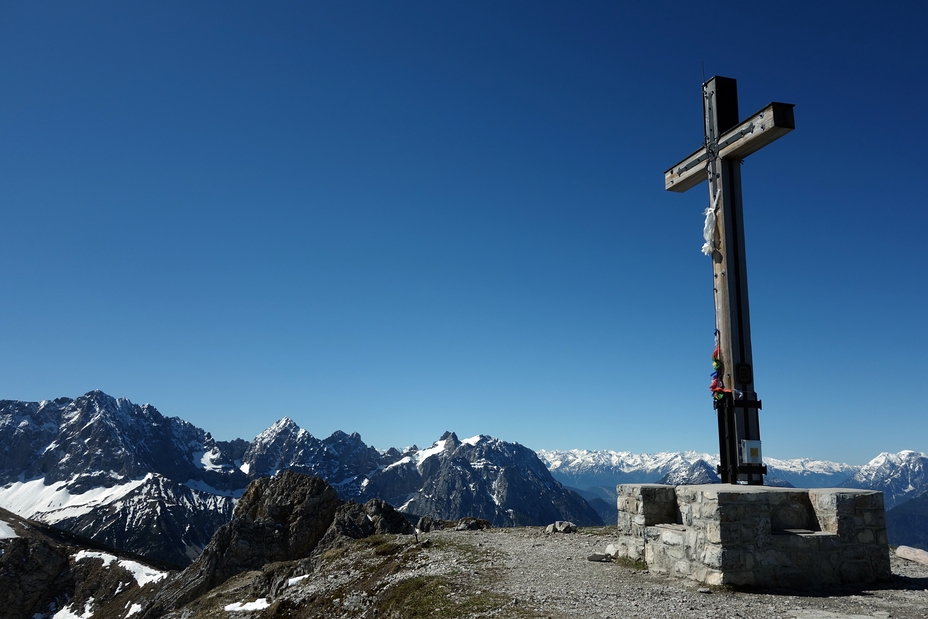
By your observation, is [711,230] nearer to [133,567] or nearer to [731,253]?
[731,253]

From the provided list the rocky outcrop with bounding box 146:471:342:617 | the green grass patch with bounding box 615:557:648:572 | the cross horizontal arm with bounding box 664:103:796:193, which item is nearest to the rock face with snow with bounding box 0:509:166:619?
the rocky outcrop with bounding box 146:471:342:617

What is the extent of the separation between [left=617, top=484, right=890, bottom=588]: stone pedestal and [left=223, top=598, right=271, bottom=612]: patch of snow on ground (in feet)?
73.8

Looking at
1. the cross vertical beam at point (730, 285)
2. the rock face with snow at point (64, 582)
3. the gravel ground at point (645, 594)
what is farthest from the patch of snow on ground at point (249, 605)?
the rock face with snow at point (64, 582)

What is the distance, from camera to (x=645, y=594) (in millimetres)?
13320

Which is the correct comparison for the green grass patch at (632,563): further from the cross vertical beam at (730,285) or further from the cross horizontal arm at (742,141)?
the cross horizontal arm at (742,141)

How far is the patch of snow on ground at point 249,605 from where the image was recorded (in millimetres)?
30316

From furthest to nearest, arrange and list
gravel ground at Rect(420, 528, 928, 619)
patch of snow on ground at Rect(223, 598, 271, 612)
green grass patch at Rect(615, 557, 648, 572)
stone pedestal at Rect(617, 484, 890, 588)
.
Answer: patch of snow on ground at Rect(223, 598, 271, 612)
green grass patch at Rect(615, 557, 648, 572)
stone pedestal at Rect(617, 484, 890, 588)
gravel ground at Rect(420, 528, 928, 619)

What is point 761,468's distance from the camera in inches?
666

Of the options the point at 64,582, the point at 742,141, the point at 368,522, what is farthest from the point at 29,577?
the point at 742,141

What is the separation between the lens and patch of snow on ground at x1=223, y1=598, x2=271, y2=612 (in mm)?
30316

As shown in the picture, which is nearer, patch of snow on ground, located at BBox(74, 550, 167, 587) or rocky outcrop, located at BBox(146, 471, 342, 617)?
rocky outcrop, located at BBox(146, 471, 342, 617)

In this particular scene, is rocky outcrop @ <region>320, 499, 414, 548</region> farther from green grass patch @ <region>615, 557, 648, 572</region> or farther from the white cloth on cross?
the white cloth on cross

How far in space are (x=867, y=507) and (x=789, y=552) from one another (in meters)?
2.51

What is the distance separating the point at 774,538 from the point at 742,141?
37.1 feet
